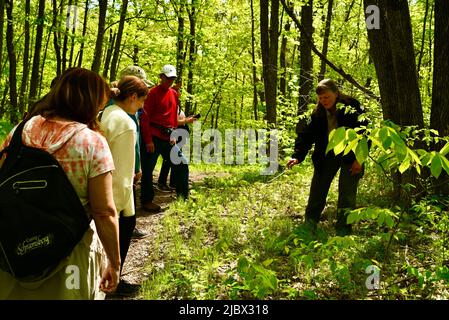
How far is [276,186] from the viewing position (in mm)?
8508

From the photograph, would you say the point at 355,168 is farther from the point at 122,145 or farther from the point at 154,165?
the point at 154,165

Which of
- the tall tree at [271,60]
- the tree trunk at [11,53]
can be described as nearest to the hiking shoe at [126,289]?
the tall tree at [271,60]

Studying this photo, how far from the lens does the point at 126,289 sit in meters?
4.18

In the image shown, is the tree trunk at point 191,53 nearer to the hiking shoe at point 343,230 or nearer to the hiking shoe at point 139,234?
the hiking shoe at point 139,234

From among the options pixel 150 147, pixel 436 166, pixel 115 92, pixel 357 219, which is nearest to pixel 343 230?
pixel 357 219

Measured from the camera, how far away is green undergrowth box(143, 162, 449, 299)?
3.55 meters

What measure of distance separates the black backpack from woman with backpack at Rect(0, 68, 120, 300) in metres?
0.08

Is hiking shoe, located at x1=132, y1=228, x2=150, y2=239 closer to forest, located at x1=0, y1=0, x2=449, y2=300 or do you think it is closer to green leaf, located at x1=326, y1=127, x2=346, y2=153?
forest, located at x1=0, y1=0, x2=449, y2=300

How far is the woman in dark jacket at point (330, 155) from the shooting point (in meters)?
5.13

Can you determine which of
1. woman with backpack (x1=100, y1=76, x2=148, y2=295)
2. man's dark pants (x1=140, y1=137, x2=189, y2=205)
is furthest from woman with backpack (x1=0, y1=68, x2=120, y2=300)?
man's dark pants (x1=140, y1=137, x2=189, y2=205)

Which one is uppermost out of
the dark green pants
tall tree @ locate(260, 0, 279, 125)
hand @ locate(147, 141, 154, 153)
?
tall tree @ locate(260, 0, 279, 125)

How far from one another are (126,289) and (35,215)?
7.85 feet

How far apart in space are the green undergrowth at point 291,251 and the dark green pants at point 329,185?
23 centimetres

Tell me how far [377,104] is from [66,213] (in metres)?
7.39
